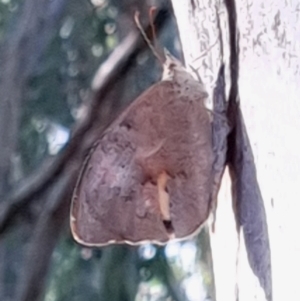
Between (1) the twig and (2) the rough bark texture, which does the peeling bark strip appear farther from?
(1) the twig

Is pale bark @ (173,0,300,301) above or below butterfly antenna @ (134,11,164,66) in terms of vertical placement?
below

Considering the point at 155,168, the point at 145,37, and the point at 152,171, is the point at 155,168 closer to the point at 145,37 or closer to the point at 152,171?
the point at 152,171

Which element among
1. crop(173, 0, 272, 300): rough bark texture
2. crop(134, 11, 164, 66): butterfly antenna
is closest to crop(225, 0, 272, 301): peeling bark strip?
crop(173, 0, 272, 300): rough bark texture

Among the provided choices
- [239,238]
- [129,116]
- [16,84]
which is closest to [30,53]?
[16,84]

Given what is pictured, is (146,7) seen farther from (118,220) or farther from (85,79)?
(118,220)

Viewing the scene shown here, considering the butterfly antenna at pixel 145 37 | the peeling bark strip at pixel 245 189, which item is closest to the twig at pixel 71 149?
the butterfly antenna at pixel 145 37

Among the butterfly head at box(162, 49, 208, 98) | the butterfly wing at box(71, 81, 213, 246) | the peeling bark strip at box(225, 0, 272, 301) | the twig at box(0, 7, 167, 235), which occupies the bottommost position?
the peeling bark strip at box(225, 0, 272, 301)

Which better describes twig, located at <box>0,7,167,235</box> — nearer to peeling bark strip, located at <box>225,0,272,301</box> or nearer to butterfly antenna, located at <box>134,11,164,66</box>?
butterfly antenna, located at <box>134,11,164,66</box>

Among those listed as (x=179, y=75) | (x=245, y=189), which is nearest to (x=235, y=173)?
(x=245, y=189)
